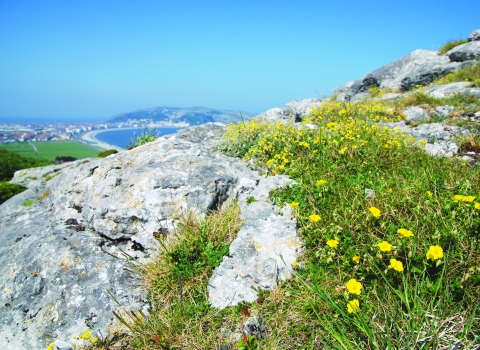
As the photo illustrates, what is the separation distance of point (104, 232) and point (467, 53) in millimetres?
20672

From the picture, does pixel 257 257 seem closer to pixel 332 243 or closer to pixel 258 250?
pixel 258 250

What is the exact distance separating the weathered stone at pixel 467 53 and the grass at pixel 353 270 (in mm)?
15612

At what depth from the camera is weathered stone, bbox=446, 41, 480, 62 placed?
15844 mm

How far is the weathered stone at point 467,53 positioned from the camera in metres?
15.8

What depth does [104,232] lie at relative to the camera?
468 centimetres

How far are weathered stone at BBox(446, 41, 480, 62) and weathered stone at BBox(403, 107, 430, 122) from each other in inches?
403

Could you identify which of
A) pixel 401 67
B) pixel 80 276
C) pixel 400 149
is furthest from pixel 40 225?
pixel 401 67

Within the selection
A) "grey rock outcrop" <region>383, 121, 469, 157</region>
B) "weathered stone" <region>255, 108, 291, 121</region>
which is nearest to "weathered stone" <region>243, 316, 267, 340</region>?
"grey rock outcrop" <region>383, 121, 469, 157</region>

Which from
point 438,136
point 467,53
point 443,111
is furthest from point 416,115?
point 467,53

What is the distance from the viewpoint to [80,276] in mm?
3986

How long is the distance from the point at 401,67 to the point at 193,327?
22498mm

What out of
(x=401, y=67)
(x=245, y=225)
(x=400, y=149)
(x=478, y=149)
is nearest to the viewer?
(x=245, y=225)

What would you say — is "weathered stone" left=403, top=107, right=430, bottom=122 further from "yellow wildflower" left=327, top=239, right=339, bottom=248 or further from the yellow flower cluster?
"yellow wildflower" left=327, top=239, right=339, bottom=248

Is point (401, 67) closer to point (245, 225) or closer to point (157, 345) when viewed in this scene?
point (245, 225)
